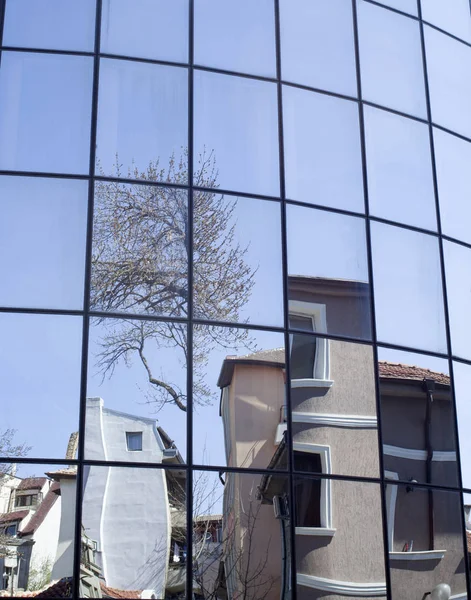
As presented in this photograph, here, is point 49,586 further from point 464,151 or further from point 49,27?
point 464,151

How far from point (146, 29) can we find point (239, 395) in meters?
5.54

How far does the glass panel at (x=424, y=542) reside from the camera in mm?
13180

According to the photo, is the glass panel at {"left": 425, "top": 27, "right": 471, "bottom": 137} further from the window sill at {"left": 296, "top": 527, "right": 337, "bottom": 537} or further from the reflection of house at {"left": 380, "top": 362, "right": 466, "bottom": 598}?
the window sill at {"left": 296, "top": 527, "right": 337, "bottom": 537}

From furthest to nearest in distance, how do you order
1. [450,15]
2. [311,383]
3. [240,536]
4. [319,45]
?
[450,15] → [319,45] → [311,383] → [240,536]

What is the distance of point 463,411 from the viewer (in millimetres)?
14727

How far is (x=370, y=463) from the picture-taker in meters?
13.5

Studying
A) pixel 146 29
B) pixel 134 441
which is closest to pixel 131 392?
pixel 134 441

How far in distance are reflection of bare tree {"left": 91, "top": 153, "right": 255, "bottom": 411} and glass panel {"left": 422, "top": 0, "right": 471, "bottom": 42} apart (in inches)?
214

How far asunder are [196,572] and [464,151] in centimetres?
A: 821

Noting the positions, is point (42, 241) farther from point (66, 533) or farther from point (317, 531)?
point (317, 531)

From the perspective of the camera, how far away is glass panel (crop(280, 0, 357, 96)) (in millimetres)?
15523

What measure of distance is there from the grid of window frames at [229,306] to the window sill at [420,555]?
37 mm

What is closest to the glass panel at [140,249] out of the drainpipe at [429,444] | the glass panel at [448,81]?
the drainpipe at [429,444]

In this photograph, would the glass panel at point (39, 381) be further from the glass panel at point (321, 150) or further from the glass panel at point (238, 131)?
the glass panel at point (321, 150)
